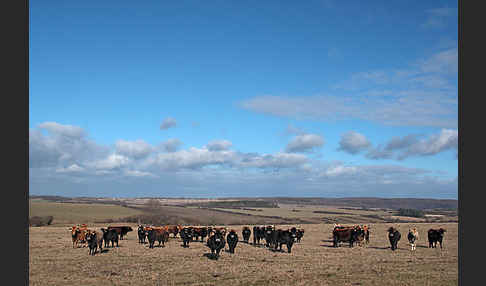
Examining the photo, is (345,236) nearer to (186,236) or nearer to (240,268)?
(186,236)

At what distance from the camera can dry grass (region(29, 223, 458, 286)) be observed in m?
16.3

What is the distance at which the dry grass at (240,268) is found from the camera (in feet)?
53.5

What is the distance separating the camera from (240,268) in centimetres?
1919

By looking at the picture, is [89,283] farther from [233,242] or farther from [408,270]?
[408,270]

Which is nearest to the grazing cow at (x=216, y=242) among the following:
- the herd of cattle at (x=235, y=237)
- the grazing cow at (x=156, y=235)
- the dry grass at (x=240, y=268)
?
the herd of cattle at (x=235, y=237)

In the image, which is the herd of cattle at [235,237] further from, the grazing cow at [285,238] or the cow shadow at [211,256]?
the cow shadow at [211,256]

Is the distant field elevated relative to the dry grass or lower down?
lower down

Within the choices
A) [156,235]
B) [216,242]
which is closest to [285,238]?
[216,242]

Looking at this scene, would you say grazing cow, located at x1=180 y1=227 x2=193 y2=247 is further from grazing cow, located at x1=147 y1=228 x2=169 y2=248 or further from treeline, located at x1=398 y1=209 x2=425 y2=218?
treeline, located at x1=398 y1=209 x2=425 y2=218

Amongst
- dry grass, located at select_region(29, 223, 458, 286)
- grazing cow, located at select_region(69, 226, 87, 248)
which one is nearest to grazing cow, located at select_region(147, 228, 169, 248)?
dry grass, located at select_region(29, 223, 458, 286)

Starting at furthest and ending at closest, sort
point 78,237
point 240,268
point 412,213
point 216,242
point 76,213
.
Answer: point 412,213, point 76,213, point 78,237, point 216,242, point 240,268

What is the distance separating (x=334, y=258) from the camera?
2303cm

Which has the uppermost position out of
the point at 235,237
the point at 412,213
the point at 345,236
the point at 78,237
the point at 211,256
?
the point at 235,237

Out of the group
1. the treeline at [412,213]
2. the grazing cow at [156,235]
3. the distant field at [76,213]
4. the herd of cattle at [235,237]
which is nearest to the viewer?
the herd of cattle at [235,237]
